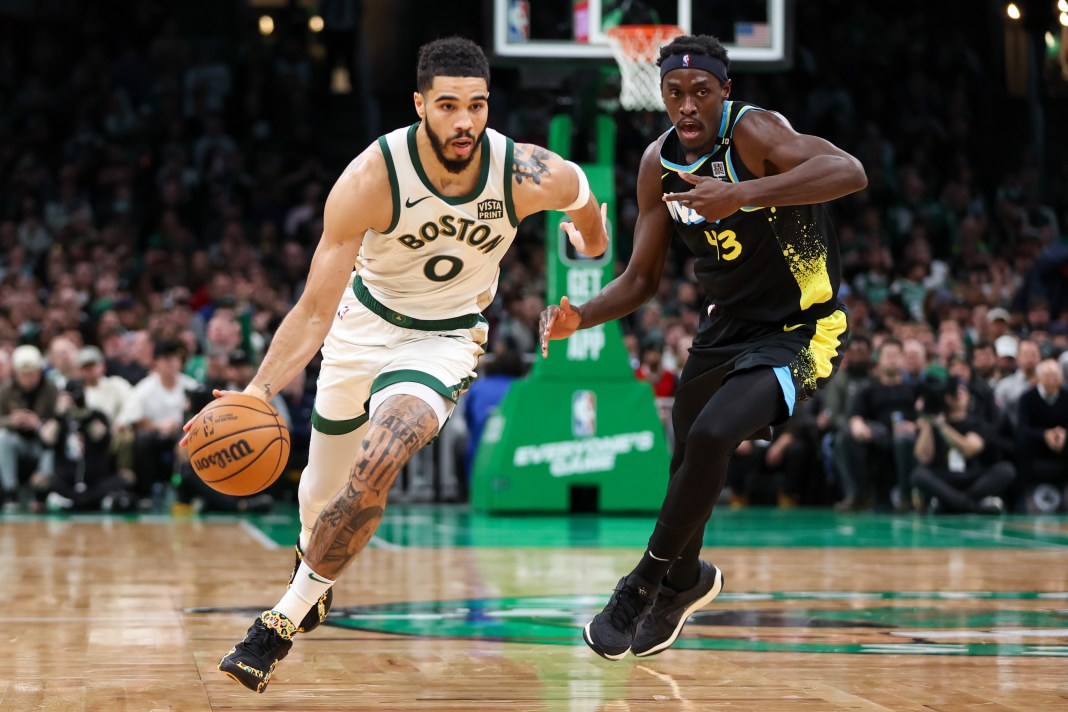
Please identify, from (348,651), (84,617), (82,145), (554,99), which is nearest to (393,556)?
(84,617)

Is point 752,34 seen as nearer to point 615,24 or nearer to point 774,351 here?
point 615,24

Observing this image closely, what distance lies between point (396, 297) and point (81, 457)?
10272 millimetres

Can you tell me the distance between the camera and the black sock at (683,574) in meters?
5.81

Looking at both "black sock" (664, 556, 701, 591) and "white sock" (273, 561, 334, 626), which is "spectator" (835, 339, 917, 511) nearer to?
"black sock" (664, 556, 701, 591)

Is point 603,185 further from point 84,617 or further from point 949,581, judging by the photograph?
point 84,617

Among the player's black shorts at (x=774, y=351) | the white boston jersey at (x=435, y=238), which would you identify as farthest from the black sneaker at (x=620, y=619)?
the white boston jersey at (x=435, y=238)

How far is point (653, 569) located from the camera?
5.47 m

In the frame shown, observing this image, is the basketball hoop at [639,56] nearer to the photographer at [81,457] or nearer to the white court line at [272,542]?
the white court line at [272,542]

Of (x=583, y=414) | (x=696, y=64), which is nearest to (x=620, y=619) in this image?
(x=696, y=64)

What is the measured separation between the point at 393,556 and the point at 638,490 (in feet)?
14.6

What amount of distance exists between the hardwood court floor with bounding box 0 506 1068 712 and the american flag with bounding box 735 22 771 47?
430cm

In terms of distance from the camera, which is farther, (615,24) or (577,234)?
(615,24)

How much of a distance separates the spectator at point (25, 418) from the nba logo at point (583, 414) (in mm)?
5085

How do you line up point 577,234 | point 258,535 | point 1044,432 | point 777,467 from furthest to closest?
1. point 777,467
2. point 1044,432
3. point 258,535
4. point 577,234
